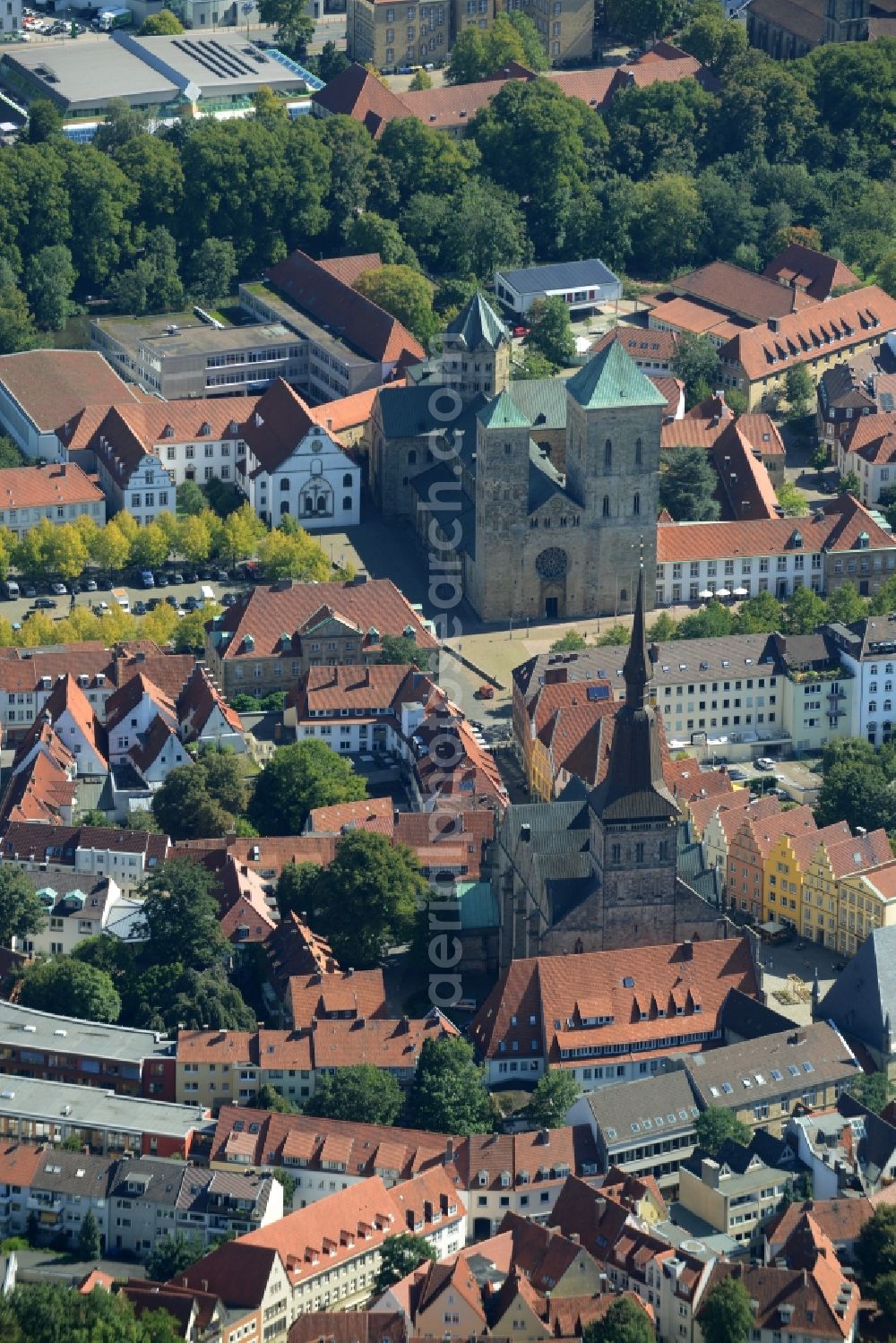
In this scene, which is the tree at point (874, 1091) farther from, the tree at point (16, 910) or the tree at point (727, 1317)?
the tree at point (16, 910)

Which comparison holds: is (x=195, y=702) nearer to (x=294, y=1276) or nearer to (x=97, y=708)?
(x=97, y=708)

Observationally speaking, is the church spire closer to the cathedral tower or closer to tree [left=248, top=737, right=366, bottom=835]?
the cathedral tower

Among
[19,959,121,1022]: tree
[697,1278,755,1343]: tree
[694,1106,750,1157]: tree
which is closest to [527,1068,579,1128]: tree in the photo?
[694,1106,750,1157]: tree

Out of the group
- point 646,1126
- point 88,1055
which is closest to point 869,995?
point 646,1126

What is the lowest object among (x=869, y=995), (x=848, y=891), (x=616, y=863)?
(x=848, y=891)

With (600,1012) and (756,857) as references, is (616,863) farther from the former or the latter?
(756,857)
